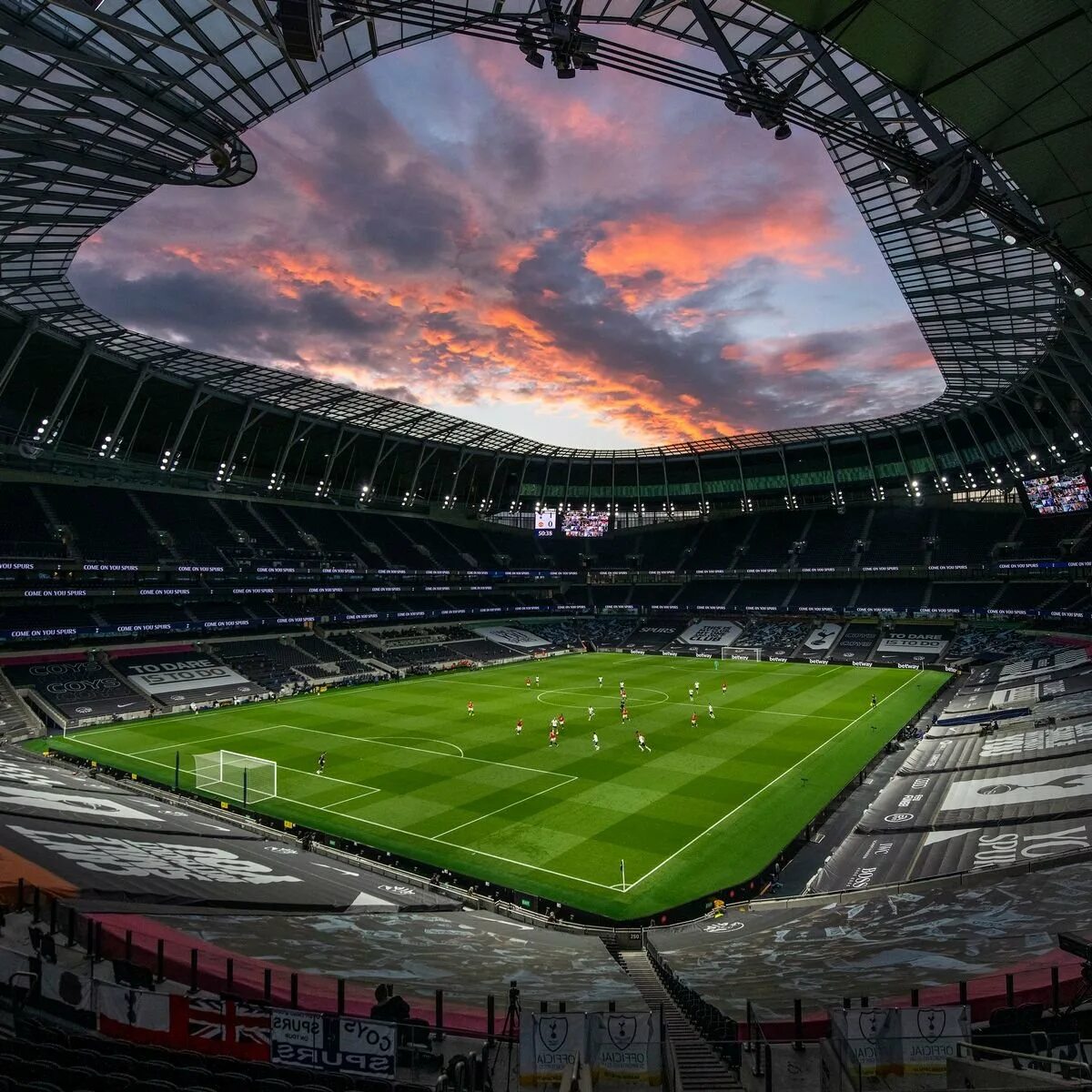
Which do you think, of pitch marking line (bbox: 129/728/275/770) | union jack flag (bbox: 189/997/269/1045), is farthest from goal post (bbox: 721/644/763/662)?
union jack flag (bbox: 189/997/269/1045)

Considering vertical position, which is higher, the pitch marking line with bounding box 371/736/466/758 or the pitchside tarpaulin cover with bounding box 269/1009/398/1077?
the pitch marking line with bounding box 371/736/466/758

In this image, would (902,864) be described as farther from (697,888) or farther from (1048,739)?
(1048,739)

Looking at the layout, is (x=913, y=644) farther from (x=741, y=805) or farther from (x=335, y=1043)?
(x=335, y=1043)

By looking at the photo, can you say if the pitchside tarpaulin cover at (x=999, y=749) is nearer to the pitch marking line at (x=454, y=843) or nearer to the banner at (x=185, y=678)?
the pitch marking line at (x=454, y=843)

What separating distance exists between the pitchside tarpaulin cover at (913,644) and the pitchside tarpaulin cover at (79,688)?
64.6 metres

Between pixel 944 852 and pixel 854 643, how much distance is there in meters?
55.6

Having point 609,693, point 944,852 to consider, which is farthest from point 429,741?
point 944,852

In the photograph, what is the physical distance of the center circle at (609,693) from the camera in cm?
5344

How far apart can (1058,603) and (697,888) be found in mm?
60610

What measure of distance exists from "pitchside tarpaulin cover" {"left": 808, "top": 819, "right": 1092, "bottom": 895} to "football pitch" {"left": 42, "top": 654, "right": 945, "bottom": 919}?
254 cm

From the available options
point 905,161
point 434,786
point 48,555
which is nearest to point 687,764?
point 434,786

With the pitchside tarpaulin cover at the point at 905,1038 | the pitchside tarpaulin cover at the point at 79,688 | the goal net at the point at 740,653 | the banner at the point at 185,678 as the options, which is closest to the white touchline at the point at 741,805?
the pitchside tarpaulin cover at the point at 905,1038

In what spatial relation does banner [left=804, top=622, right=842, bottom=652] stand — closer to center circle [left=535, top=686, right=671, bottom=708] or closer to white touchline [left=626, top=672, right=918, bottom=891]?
center circle [left=535, top=686, right=671, bottom=708]

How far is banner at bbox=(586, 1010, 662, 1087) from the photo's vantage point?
8.23m
